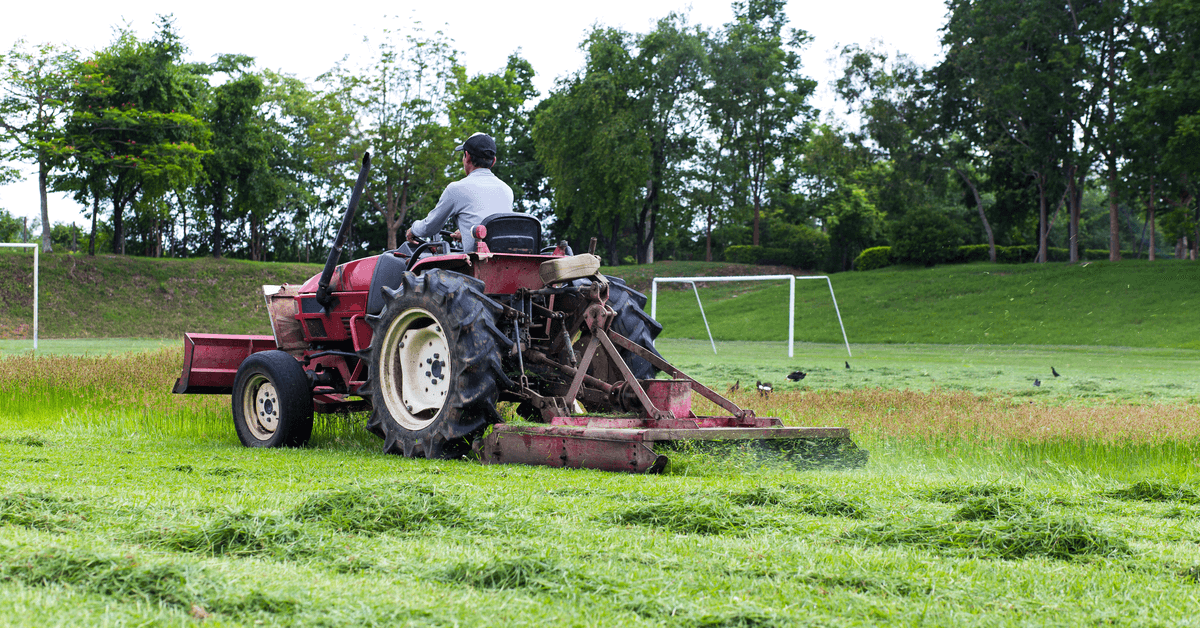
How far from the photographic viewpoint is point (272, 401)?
23.2 ft

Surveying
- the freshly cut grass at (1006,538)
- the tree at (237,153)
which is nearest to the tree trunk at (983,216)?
the tree at (237,153)

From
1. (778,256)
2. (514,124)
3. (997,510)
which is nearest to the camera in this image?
(997,510)

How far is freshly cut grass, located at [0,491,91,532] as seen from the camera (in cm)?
359

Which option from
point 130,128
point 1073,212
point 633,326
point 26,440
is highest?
point 130,128

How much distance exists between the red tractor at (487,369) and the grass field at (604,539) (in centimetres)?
23

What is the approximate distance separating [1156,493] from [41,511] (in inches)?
185

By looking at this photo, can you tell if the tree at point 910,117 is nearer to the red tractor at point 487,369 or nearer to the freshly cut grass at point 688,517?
the red tractor at point 487,369

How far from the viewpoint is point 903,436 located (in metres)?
7.14

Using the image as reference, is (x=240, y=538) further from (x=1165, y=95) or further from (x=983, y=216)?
(x=983, y=216)

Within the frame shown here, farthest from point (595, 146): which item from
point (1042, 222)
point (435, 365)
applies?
point (435, 365)

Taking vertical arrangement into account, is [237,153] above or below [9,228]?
above

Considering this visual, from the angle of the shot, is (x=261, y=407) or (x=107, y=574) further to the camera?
(x=261, y=407)

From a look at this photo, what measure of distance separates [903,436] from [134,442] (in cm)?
533

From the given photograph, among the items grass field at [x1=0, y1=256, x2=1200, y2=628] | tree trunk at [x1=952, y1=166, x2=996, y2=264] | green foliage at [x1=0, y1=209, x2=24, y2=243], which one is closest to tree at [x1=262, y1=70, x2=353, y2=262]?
green foliage at [x1=0, y1=209, x2=24, y2=243]
